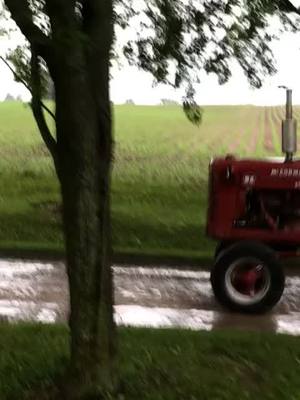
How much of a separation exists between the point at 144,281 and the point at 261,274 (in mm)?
1767

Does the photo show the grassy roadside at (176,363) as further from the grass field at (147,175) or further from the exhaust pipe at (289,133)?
the exhaust pipe at (289,133)

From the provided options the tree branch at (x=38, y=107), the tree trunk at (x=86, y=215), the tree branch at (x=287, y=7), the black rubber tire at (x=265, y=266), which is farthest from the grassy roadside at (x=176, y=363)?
the tree branch at (x=287, y=7)

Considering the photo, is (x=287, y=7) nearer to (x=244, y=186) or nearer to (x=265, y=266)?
(x=265, y=266)

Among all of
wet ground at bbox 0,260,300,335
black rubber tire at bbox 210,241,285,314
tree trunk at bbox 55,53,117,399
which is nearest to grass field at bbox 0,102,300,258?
wet ground at bbox 0,260,300,335

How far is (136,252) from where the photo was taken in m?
10.7

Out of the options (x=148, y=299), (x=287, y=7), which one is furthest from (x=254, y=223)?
(x=287, y=7)

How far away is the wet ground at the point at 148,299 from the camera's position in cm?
759

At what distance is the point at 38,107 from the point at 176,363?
6.51 feet

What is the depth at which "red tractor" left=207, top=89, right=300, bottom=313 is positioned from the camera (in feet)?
26.6

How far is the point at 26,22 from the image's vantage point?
4.25 meters

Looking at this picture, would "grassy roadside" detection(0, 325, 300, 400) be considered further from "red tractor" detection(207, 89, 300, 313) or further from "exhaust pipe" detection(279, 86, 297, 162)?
"exhaust pipe" detection(279, 86, 297, 162)

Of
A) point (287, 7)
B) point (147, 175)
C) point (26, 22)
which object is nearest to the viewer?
point (26, 22)

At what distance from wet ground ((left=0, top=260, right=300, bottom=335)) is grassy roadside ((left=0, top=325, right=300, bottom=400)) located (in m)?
1.10

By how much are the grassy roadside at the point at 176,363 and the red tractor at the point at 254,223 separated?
1649 millimetres
